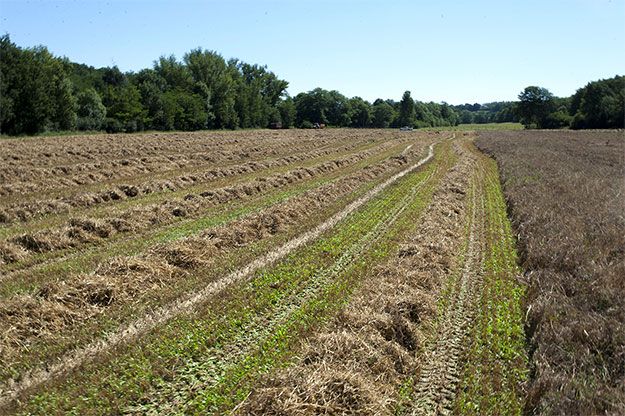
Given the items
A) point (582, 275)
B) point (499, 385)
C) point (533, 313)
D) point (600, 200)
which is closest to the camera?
point (499, 385)

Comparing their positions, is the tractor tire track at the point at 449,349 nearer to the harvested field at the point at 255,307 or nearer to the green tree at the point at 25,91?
the harvested field at the point at 255,307

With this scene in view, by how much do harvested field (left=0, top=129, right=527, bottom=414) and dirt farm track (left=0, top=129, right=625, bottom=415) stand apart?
43mm

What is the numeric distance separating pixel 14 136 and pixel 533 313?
54.4 metres

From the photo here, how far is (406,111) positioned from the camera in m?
143

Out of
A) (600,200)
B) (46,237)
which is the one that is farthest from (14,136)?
(600,200)

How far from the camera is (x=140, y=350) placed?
775 centimetres

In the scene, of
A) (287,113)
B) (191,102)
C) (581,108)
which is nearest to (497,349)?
(191,102)

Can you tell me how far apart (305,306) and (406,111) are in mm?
140824

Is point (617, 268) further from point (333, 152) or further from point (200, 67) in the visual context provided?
point (200, 67)

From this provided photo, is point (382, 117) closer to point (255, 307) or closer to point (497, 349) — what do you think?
point (255, 307)

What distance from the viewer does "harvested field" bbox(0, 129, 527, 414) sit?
6.71 metres

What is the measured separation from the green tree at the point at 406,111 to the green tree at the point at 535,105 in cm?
3209

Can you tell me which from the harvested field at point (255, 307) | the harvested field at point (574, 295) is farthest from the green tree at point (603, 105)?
the harvested field at point (255, 307)

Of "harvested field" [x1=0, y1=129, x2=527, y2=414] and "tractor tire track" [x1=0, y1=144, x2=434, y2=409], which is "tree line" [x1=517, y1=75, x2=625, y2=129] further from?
"tractor tire track" [x1=0, y1=144, x2=434, y2=409]
